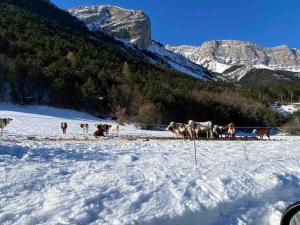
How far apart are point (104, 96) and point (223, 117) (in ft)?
84.9

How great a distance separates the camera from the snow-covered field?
8273 mm

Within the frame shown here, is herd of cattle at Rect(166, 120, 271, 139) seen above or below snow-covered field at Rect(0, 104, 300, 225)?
above

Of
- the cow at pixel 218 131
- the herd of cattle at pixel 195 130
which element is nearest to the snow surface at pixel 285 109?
the cow at pixel 218 131

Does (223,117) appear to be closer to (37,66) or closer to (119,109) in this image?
(119,109)

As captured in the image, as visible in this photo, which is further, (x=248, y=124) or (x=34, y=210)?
(x=248, y=124)

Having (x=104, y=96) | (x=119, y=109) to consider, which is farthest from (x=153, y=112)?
(x=104, y=96)

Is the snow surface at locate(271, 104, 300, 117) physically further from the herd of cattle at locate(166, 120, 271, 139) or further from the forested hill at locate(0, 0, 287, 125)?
the herd of cattle at locate(166, 120, 271, 139)

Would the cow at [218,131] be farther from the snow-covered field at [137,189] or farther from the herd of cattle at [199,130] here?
the snow-covered field at [137,189]

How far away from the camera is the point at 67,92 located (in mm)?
79062

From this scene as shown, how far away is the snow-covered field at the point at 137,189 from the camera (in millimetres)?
8273


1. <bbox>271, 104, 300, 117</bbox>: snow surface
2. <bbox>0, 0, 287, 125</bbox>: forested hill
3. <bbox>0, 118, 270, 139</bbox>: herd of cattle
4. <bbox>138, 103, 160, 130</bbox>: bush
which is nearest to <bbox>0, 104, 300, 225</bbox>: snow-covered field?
<bbox>0, 118, 270, 139</bbox>: herd of cattle

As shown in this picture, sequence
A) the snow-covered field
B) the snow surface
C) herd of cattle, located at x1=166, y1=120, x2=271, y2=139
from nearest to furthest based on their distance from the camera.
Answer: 1. the snow-covered field
2. herd of cattle, located at x1=166, y1=120, x2=271, y2=139
3. the snow surface

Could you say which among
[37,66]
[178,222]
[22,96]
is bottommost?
[178,222]

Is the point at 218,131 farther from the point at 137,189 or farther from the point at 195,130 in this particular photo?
the point at 137,189
